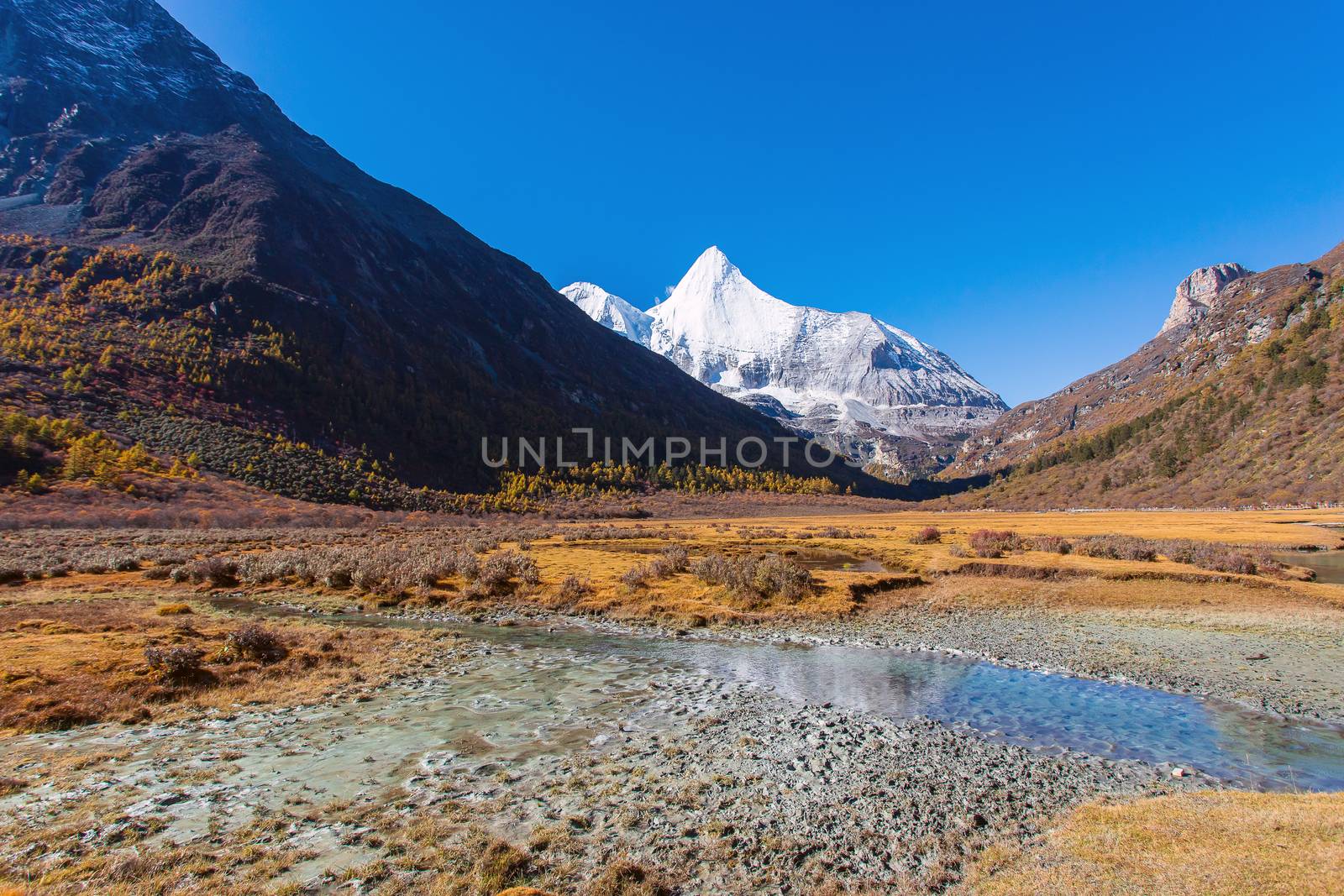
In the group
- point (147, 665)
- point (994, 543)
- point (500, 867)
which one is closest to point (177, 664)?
point (147, 665)

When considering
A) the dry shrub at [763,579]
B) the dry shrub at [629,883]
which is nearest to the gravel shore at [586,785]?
the dry shrub at [629,883]

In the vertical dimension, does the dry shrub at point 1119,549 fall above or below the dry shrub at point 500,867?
above

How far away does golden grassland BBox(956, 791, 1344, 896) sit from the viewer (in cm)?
650

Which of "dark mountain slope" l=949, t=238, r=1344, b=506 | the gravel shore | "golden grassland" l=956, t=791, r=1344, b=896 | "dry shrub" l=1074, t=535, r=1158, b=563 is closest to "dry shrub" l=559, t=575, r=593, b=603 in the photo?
the gravel shore

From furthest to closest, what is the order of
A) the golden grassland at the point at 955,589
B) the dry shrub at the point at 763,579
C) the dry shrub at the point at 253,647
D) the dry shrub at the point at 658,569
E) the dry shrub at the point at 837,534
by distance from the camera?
the dry shrub at the point at 837,534
the dry shrub at the point at 658,569
the dry shrub at the point at 763,579
the golden grassland at the point at 955,589
the dry shrub at the point at 253,647

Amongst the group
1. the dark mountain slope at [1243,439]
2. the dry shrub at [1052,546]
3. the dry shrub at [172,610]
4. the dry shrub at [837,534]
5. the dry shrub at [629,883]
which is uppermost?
the dark mountain slope at [1243,439]

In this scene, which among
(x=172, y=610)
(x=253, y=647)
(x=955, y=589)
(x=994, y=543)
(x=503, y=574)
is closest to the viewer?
(x=253, y=647)

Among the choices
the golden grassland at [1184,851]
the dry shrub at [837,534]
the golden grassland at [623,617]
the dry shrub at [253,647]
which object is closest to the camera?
the golden grassland at [1184,851]

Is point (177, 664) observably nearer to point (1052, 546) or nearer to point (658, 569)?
point (658, 569)

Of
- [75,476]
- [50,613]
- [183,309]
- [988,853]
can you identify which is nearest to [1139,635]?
[988,853]

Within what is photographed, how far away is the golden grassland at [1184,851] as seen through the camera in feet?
21.3

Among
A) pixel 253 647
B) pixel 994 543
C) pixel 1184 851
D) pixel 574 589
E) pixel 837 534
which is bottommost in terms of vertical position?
pixel 837 534

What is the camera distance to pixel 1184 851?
735cm

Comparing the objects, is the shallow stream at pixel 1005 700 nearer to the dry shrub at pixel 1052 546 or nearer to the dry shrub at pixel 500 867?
the dry shrub at pixel 500 867
